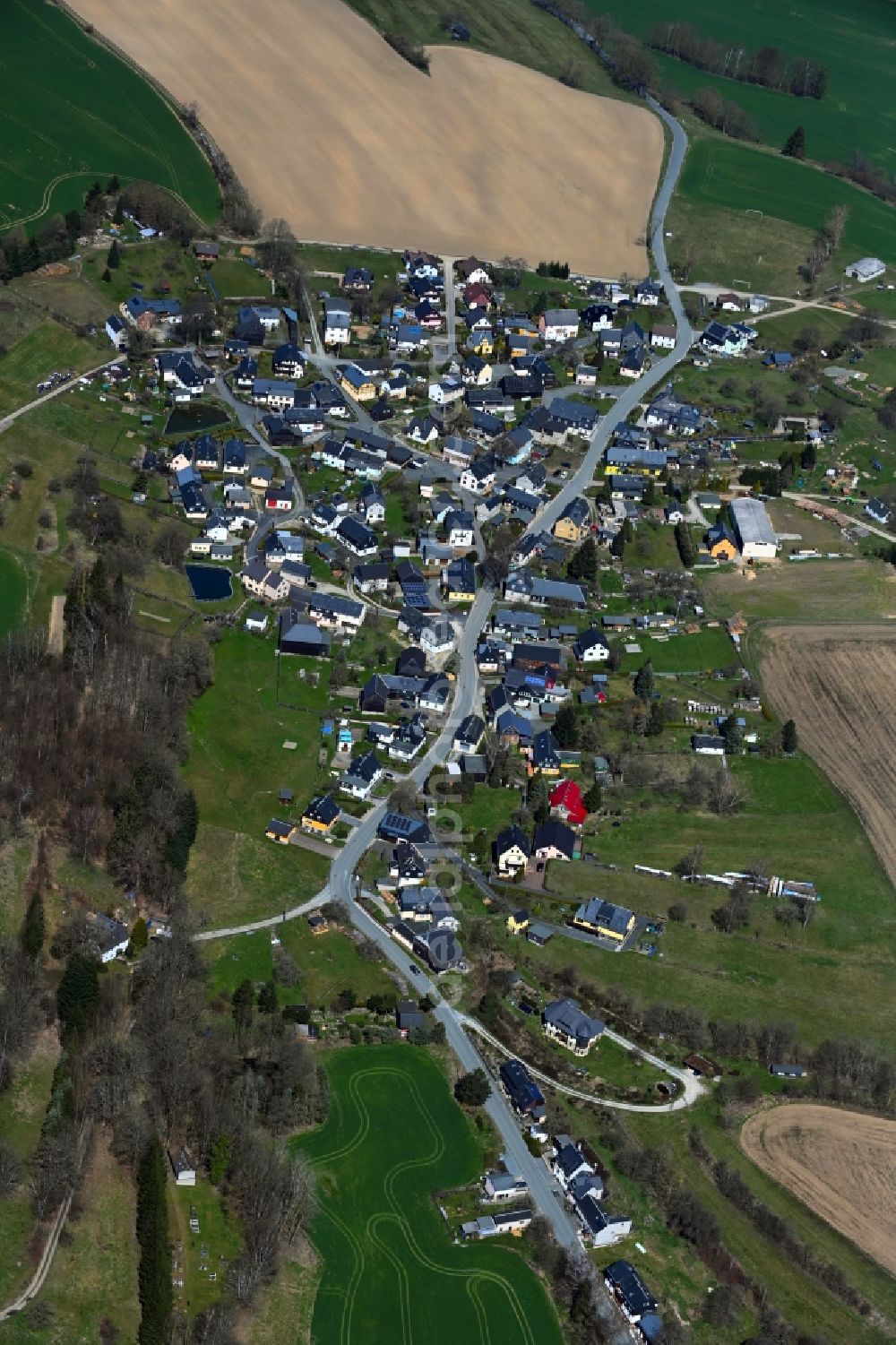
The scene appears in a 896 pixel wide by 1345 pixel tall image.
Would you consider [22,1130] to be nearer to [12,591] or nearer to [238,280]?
[12,591]

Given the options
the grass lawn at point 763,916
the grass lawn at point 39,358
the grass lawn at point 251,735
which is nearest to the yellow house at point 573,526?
the grass lawn at point 251,735

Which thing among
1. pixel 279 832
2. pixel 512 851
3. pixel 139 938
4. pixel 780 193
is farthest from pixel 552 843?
pixel 780 193

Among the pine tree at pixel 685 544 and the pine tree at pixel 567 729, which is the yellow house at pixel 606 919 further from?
the pine tree at pixel 685 544

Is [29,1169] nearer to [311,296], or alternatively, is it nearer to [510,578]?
Result: [510,578]

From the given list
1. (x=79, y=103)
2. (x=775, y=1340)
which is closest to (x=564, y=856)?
(x=775, y=1340)

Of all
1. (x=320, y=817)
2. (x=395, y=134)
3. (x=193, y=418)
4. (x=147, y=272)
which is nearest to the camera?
(x=320, y=817)

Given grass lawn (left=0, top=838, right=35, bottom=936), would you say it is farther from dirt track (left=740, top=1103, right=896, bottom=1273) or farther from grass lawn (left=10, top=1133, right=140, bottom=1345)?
dirt track (left=740, top=1103, right=896, bottom=1273)
